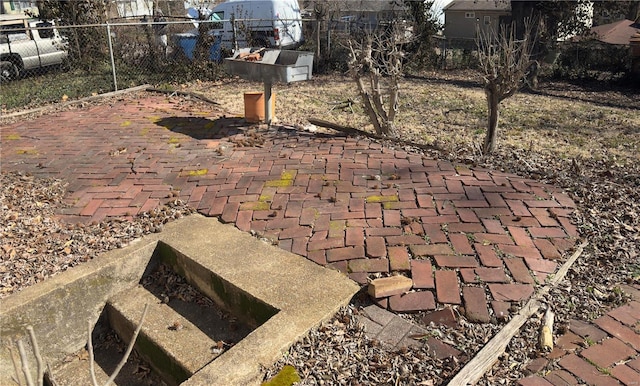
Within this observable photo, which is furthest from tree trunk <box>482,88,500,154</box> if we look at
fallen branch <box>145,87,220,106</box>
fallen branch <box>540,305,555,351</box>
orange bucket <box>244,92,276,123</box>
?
fallen branch <box>145,87,220,106</box>

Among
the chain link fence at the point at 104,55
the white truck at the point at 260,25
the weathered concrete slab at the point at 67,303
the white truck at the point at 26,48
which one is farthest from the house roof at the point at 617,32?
the white truck at the point at 26,48

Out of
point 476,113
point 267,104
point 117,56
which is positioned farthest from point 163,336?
point 117,56

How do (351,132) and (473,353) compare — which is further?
(351,132)

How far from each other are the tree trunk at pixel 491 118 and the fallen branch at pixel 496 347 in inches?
125

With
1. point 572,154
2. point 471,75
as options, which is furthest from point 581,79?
point 572,154

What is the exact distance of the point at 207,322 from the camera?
9.83 feet

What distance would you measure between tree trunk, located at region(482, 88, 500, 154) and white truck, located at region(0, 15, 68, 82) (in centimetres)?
996

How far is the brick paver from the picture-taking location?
9.92 ft

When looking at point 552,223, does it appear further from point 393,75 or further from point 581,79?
point 581,79

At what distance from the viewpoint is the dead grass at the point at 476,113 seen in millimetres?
6867

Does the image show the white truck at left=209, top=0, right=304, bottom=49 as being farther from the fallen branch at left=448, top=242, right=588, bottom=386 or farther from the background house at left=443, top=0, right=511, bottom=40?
the background house at left=443, top=0, right=511, bottom=40

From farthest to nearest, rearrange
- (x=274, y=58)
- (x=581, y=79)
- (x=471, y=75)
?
(x=471, y=75) < (x=581, y=79) < (x=274, y=58)

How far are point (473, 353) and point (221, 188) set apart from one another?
108 inches

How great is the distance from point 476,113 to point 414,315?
687cm
